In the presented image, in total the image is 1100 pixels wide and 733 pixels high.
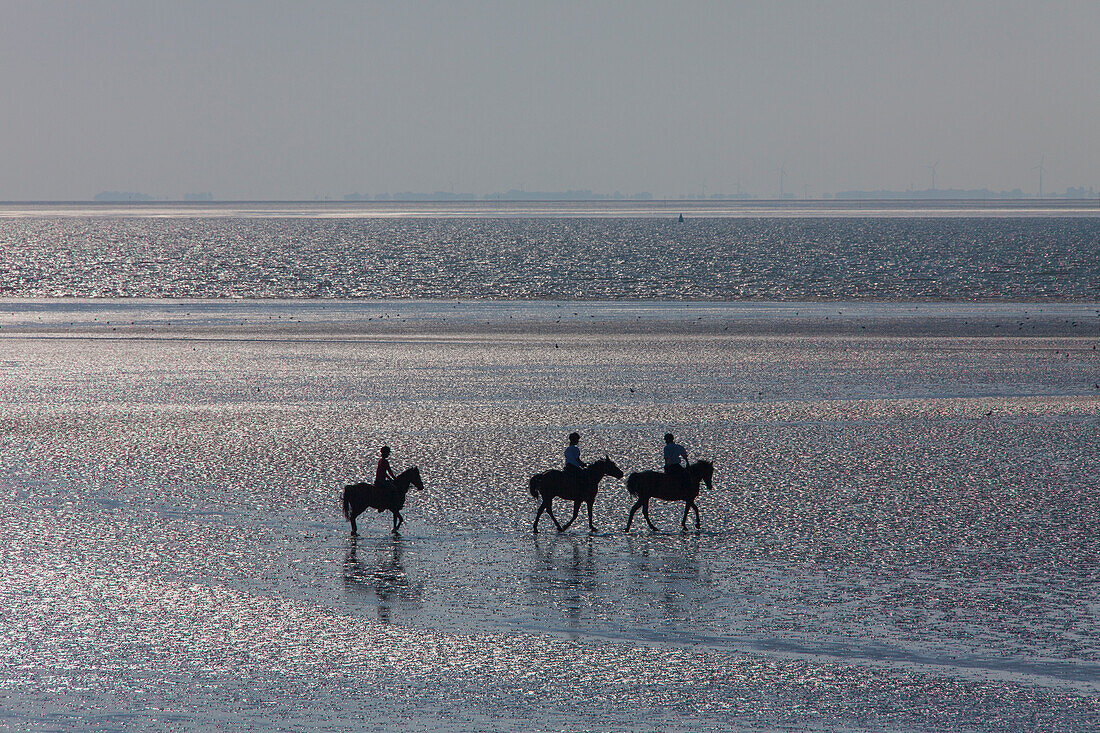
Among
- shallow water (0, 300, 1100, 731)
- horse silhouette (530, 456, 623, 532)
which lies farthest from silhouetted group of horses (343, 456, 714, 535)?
shallow water (0, 300, 1100, 731)

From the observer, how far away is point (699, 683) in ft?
39.1

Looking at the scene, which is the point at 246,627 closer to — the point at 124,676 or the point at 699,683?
the point at 124,676

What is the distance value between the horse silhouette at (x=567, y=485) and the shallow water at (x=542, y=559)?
1.79 feet

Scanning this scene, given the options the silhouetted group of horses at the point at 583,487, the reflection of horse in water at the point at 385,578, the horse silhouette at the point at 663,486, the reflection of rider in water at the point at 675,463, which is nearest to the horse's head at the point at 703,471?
the silhouetted group of horses at the point at 583,487

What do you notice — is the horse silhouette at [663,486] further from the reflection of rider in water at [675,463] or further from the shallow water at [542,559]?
the shallow water at [542,559]

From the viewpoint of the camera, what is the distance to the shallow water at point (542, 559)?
11586 millimetres

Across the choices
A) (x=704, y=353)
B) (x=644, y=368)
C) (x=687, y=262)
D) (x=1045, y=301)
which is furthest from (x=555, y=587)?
(x=687, y=262)

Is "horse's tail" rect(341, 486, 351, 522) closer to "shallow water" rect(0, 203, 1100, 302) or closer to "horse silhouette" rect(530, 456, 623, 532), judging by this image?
"horse silhouette" rect(530, 456, 623, 532)

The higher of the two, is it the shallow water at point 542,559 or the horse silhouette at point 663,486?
the horse silhouette at point 663,486

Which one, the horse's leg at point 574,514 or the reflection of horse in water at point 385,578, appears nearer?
the reflection of horse in water at point 385,578

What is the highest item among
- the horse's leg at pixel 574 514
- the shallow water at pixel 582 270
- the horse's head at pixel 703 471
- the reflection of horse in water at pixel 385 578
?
the shallow water at pixel 582 270

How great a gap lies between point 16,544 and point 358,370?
20.0 metres

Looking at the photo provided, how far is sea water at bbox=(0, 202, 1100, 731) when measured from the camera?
11594 millimetres

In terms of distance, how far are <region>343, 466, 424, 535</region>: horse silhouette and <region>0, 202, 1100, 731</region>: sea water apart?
517mm
